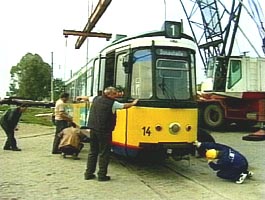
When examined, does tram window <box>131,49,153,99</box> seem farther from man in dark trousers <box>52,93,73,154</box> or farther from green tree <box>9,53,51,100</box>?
green tree <box>9,53,51,100</box>

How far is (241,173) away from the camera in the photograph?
31.4ft

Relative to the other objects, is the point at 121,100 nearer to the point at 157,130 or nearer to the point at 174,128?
the point at 157,130

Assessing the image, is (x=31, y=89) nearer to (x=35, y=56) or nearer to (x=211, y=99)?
(x=35, y=56)

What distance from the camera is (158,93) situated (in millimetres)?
9867

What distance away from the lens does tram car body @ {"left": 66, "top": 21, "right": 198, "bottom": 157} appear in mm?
9703

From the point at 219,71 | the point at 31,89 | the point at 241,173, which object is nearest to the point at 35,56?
the point at 31,89

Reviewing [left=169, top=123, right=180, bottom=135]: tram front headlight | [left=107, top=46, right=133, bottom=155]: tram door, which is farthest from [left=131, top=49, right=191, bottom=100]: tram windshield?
[left=169, top=123, right=180, bottom=135]: tram front headlight

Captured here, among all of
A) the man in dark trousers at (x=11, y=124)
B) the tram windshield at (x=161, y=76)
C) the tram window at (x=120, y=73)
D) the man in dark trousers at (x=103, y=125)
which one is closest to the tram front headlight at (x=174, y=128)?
the tram windshield at (x=161, y=76)

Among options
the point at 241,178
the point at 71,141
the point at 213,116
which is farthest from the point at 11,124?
the point at 213,116

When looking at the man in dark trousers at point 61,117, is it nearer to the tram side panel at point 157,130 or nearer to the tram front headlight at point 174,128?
the tram side panel at point 157,130

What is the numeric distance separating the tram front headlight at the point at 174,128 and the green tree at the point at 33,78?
198ft

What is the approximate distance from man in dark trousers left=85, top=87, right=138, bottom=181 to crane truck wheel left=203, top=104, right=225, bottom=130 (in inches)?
489

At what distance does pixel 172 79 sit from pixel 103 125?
5.53 feet

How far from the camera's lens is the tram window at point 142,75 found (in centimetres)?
994
